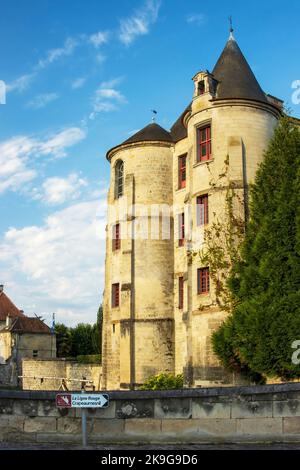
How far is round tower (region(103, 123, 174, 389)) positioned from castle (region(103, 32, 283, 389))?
0.05 metres

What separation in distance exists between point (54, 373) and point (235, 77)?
917 inches

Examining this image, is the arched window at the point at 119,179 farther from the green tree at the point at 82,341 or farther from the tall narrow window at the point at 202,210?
the green tree at the point at 82,341

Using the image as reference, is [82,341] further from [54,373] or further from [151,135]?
[151,135]

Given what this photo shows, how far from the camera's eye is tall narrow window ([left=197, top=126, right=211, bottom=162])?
26.8 m

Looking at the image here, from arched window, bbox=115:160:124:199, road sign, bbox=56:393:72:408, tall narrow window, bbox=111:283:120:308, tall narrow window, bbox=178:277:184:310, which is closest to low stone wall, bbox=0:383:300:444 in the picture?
road sign, bbox=56:393:72:408

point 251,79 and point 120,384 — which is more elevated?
point 251,79

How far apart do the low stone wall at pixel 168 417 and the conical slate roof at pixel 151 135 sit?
23679mm

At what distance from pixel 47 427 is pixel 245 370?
13.0 metres

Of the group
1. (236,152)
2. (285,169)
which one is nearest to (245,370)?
(285,169)

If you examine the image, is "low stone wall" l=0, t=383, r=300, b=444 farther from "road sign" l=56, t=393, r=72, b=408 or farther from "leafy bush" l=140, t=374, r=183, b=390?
"leafy bush" l=140, t=374, r=183, b=390

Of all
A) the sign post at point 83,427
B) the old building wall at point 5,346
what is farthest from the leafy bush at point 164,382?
the old building wall at point 5,346

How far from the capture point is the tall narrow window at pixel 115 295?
1278 inches

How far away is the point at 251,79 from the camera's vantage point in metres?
28.3
